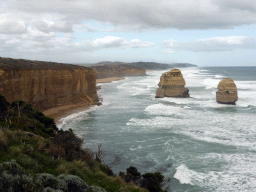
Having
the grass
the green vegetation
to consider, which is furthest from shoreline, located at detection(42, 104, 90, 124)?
the grass

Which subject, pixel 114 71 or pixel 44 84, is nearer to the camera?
pixel 44 84

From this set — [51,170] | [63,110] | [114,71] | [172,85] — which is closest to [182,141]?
[51,170]

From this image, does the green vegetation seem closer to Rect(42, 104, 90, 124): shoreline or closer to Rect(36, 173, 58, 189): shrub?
Rect(36, 173, 58, 189): shrub

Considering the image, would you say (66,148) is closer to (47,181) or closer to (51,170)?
(51,170)

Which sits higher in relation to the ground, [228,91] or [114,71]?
[114,71]

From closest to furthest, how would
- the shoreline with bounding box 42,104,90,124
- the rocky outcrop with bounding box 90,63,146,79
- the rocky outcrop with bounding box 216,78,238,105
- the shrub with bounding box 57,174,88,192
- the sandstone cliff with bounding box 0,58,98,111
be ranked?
the shrub with bounding box 57,174,88,192
the sandstone cliff with bounding box 0,58,98,111
the shoreline with bounding box 42,104,90,124
the rocky outcrop with bounding box 216,78,238,105
the rocky outcrop with bounding box 90,63,146,79

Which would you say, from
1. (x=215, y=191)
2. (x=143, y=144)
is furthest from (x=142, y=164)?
(x=215, y=191)
